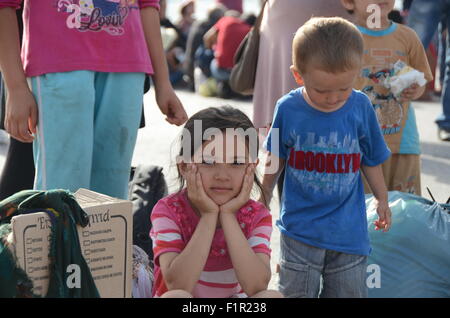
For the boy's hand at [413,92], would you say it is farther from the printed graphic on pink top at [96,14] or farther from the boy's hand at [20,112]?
the boy's hand at [20,112]

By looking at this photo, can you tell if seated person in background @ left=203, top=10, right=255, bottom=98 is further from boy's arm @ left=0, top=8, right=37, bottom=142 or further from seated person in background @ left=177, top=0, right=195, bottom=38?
boy's arm @ left=0, top=8, right=37, bottom=142

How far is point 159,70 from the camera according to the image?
11.3 feet

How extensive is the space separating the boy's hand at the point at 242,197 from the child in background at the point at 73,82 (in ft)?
→ 2.05

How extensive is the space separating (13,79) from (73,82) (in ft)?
0.69

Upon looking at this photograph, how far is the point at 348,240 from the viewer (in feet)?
9.73

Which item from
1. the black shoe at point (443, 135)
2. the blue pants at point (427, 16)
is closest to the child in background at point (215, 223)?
the blue pants at point (427, 16)

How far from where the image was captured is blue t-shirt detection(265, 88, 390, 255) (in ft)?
9.70

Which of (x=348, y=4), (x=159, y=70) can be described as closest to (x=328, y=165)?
(x=159, y=70)

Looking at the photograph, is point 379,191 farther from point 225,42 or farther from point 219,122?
point 225,42

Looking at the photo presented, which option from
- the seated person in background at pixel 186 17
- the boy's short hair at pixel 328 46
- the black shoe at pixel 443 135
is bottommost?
the black shoe at pixel 443 135

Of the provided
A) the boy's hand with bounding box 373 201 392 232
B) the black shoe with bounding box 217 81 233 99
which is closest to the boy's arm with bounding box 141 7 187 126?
the boy's hand with bounding box 373 201 392 232

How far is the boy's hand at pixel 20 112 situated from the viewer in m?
3.01
